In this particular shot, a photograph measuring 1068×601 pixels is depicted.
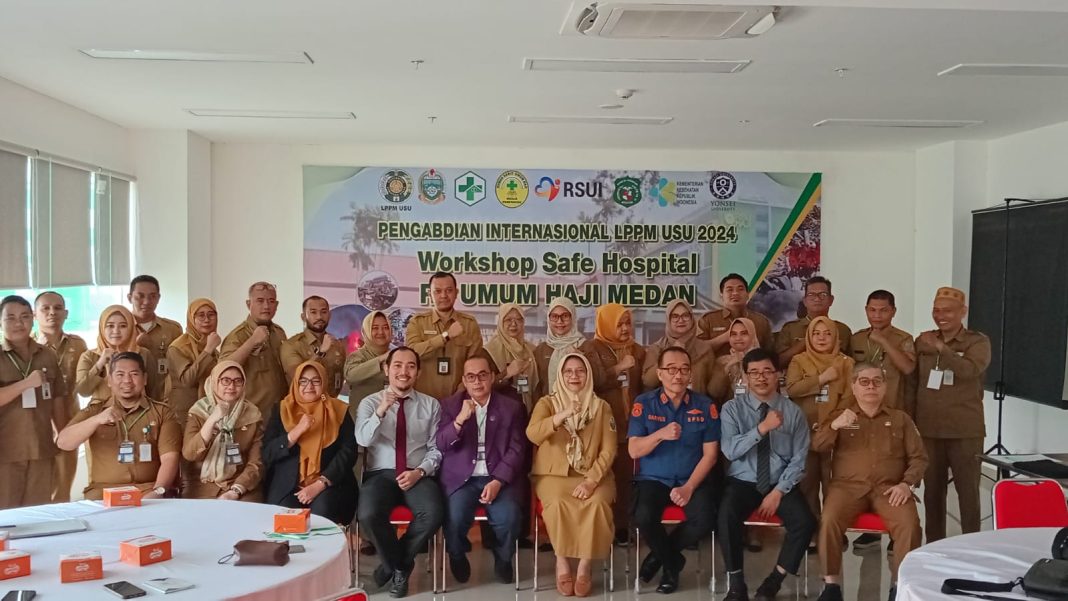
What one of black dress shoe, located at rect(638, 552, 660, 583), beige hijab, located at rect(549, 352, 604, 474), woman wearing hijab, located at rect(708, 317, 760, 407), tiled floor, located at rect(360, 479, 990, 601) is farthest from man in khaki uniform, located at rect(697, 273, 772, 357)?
black dress shoe, located at rect(638, 552, 660, 583)

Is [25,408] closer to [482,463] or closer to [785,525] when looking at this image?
[482,463]

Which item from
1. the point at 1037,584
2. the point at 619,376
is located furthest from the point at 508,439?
the point at 1037,584

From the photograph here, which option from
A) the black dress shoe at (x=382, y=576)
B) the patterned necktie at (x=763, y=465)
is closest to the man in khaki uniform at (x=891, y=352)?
the patterned necktie at (x=763, y=465)

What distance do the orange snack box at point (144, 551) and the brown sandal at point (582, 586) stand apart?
2373mm

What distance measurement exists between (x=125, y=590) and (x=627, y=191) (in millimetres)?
6136

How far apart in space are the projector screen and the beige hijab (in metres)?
3.82

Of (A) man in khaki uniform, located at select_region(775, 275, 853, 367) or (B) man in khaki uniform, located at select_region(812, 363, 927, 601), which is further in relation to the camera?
(A) man in khaki uniform, located at select_region(775, 275, 853, 367)

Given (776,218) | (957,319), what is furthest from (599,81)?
(776,218)

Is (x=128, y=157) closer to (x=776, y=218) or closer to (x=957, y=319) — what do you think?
(x=776, y=218)

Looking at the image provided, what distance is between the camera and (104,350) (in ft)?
15.6

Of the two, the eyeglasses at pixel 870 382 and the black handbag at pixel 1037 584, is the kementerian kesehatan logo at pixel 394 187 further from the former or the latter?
the black handbag at pixel 1037 584

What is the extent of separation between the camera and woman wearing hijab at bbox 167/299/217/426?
5035 millimetres

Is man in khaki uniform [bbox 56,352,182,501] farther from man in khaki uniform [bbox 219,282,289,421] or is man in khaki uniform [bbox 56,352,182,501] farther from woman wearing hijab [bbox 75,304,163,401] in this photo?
man in khaki uniform [bbox 219,282,289,421]

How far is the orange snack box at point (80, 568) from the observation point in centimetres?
241
